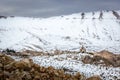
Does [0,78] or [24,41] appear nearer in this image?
[0,78]

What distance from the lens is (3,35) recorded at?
601 feet

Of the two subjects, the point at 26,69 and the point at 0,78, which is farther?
the point at 26,69

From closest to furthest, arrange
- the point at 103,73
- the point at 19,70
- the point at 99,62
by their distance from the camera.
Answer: the point at 19,70 → the point at 103,73 → the point at 99,62

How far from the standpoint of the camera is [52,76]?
1902 centimetres

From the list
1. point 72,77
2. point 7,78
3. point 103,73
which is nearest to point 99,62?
point 103,73

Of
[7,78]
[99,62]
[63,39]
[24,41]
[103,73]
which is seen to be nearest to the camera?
[7,78]

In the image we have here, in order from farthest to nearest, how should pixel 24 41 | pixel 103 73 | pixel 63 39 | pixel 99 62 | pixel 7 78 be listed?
1. pixel 63 39
2. pixel 24 41
3. pixel 99 62
4. pixel 103 73
5. pixel 7 78

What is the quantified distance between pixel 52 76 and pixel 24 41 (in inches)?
5990

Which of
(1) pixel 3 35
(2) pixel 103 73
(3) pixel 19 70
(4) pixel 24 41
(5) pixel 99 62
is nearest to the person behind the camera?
(3) pixel 19 70

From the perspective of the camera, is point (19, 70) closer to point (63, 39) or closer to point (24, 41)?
point (24, 41)

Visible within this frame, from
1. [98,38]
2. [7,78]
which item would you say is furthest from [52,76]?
[98,38]

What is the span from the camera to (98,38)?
199 meters

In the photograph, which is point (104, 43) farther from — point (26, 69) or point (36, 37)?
point (26, 69)

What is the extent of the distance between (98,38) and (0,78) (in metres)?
184
